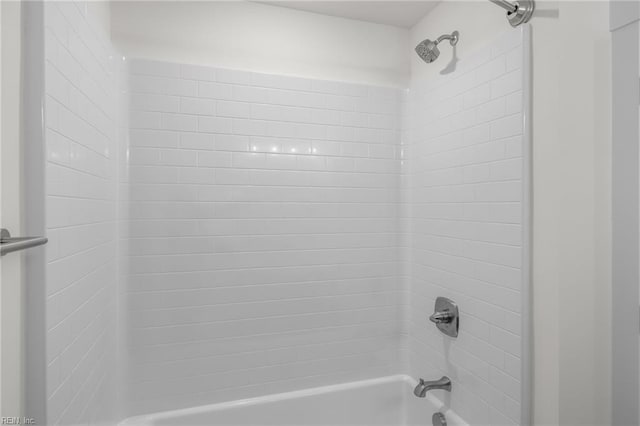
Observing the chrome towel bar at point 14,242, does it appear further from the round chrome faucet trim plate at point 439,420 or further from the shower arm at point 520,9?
the round chrome faucet trim plate at point 439,420

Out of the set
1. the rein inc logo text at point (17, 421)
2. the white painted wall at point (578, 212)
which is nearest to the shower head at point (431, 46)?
the white painted wall at point (578, 212)

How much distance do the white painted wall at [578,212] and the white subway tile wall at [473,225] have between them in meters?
0.11

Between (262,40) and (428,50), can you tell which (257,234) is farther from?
(428,50)

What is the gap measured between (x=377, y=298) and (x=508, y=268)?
2.59 ft

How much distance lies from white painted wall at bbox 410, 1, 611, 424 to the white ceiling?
82 cm

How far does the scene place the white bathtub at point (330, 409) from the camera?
169 cm

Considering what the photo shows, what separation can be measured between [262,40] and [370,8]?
595 mm

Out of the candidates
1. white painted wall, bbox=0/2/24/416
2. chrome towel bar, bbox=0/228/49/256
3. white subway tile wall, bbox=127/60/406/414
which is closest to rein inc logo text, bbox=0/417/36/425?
white painted wall, bbox=0/2/24/416

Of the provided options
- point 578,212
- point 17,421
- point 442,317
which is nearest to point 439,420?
point 442,317

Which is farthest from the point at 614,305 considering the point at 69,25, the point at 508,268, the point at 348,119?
the point at 69,25

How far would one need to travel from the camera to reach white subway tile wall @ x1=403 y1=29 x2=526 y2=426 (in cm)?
135

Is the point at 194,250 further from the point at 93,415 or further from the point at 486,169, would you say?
the point at 486,169

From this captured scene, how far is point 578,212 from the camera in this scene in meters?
1.20

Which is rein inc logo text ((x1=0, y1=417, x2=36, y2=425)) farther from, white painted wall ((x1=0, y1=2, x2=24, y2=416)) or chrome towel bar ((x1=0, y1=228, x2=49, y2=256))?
chrome towel bar ((x1=0, y1=228, x2=49, y2=256))
